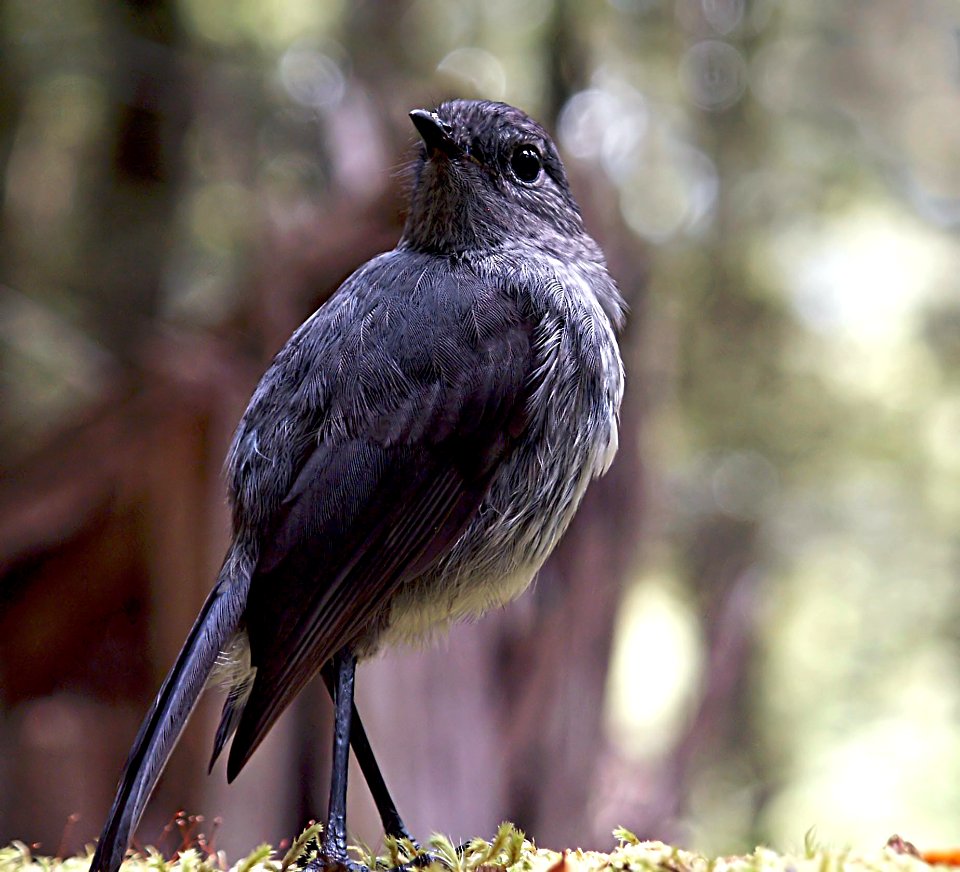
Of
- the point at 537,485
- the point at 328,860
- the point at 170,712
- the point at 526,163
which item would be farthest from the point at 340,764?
the point at 526,163

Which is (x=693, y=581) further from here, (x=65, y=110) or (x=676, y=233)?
(x=65, y=110)

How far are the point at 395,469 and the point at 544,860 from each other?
1.04m

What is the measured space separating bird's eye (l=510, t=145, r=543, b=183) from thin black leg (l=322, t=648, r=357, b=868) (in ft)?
5.58

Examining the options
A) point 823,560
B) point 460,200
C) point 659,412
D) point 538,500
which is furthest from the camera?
point 823,560

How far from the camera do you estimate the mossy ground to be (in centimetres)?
203

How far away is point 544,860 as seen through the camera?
236cm

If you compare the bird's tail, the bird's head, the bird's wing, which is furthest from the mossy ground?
the bird's head

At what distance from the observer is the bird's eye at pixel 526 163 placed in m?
3.31

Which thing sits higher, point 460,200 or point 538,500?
point 460,200

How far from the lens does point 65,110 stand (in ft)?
28.9

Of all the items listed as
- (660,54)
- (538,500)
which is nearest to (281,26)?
(660,54)

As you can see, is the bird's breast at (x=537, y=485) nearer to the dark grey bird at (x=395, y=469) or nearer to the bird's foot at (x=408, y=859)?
the dark grey bird at (x=395, y=469)

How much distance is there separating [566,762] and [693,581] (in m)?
3.39

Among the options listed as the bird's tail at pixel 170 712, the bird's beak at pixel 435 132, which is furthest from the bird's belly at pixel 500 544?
the bird's beak at pixel 435 132
